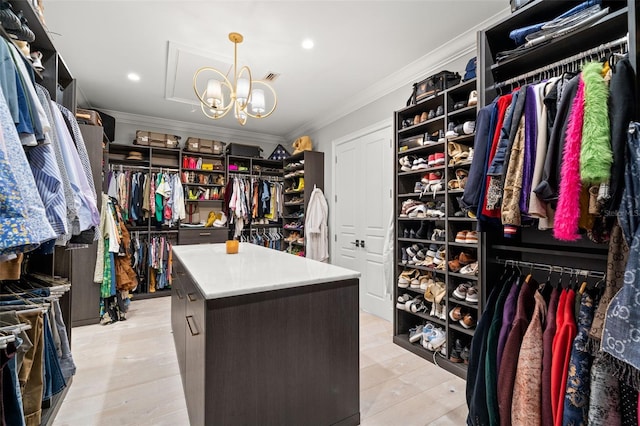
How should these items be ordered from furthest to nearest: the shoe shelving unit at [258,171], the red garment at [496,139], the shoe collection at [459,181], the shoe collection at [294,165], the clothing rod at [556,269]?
the shoe shelving unit at [258,171]
the shoe collection at [294,165]
the shoe collection at [459,181]
the red garment at [496,139]
the clothing rod at [556,269]

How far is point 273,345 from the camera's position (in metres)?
1.32

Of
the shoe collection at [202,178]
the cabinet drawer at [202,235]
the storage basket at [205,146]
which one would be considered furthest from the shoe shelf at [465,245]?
the storage basket at [205,146]

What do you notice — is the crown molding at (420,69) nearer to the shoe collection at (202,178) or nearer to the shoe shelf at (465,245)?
the shoe shelf at (465,245)

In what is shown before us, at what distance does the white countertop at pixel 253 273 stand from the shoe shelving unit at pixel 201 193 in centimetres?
270

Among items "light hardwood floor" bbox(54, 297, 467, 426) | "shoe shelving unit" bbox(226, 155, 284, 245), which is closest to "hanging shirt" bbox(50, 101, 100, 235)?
"light hardwood floor" bbox(54, 297, 467, 426)

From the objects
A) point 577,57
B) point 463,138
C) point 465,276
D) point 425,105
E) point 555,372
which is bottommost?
point 555,372

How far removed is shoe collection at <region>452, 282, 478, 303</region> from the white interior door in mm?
878

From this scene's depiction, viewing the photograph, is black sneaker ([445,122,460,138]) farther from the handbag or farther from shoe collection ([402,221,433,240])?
shoe collection ([402,221,433,240])

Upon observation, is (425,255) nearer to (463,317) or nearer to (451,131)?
(463,317)

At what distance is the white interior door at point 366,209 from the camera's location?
3.38m

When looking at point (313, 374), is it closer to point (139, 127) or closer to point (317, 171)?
point (317, 171)

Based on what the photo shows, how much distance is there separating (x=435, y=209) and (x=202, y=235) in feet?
11.2

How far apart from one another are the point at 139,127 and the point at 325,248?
3354mm

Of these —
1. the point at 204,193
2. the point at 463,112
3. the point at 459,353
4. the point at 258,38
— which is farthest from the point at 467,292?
the point at 204,193
